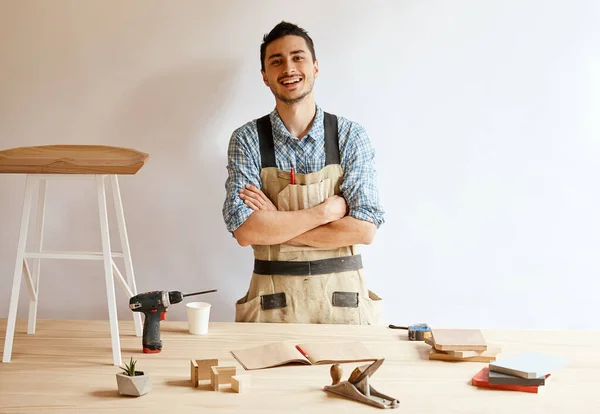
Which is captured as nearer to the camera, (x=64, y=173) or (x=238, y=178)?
(x=64, y=173)

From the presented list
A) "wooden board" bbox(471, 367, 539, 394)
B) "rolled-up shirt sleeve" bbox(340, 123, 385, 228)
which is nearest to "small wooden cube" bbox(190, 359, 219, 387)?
"wooden board" bbox(471, 367, 539, 394)

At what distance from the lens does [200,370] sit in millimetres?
2279

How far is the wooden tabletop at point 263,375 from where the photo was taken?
2.12 m

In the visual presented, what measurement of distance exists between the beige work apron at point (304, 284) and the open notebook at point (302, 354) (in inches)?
28.7

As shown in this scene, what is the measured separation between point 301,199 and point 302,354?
39.8 inches

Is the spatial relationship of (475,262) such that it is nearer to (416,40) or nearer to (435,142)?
(435,142)

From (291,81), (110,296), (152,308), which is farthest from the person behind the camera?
(291,81)

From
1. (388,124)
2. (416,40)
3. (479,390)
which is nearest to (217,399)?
(479,390)

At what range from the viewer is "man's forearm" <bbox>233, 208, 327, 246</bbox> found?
10.8 ft

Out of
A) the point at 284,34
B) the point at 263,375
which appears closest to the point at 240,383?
the point at 263,375

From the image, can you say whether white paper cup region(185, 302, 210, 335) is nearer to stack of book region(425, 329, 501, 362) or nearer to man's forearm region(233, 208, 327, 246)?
man's forearm region(233, 208, 327, 246)

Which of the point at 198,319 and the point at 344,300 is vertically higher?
the point at 344,300

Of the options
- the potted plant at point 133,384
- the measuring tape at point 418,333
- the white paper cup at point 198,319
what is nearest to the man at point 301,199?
the white paper cup at point 198,319

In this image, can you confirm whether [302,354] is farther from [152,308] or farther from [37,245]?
[37,245]
